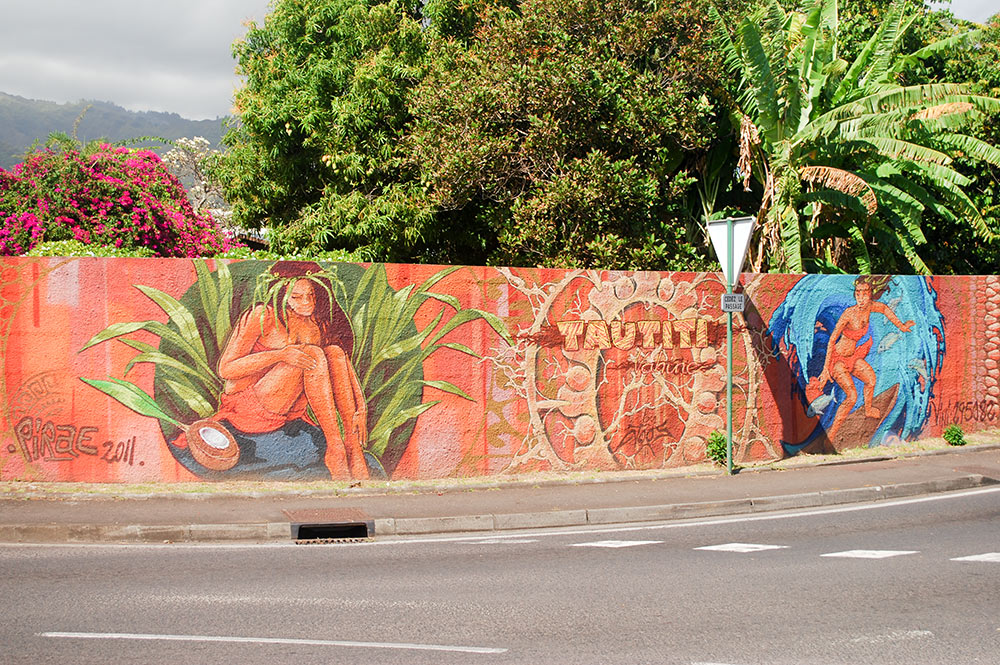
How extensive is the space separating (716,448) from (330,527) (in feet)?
19.8

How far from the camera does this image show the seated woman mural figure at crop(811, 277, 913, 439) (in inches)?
540

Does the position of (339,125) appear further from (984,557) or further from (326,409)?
(984,557)

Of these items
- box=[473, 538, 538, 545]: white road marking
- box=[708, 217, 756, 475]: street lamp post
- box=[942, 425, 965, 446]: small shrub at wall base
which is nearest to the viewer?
box=[473, 538, 538, 545]: white road marking

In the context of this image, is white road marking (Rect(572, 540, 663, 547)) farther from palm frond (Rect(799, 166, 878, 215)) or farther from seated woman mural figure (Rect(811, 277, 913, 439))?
palm frond (Rect(799, 166, 878, 215))

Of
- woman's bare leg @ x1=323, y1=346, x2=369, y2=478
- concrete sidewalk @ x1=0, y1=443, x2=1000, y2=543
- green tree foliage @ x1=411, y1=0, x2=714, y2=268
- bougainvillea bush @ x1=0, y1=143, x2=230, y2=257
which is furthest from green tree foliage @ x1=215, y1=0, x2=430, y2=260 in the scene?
concrete sidewalk @ x1=0, y1=443, x2=1000, y2=543

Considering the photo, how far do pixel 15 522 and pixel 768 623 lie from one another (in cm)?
694

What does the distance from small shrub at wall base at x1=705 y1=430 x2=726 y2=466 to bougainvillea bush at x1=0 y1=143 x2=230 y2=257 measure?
981 centimetres

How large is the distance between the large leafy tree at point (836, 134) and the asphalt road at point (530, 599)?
26.7ft

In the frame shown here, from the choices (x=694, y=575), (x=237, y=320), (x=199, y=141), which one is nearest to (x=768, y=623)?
(x=694, y=575)

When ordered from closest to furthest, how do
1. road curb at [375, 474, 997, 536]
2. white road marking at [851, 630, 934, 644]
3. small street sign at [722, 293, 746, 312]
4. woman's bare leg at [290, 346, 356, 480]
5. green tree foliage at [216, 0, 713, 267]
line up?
white road marking at [851, 630, 934, 644] < road curb at [375, 474, 997, 536] < woman's bare leg at [290, 346, 356, 480] < small street sign at [722, 293, 746, 312] < green tree foliage at [216, 0, 713, 267]

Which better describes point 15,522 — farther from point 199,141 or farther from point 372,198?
point 199,141

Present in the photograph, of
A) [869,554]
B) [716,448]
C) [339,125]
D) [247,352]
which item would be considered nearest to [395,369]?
[247,352]

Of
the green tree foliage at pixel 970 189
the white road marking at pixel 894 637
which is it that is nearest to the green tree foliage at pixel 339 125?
the green tree foliage at pixel 970 189

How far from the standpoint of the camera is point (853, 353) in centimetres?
1395
